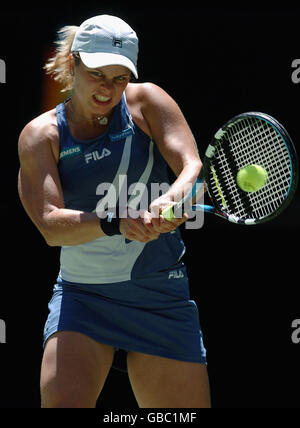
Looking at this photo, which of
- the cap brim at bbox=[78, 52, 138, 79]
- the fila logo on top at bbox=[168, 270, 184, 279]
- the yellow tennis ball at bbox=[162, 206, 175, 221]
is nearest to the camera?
the yellow tennis ball at bbox=[162, 206, 175, 221]

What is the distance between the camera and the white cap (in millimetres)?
3008

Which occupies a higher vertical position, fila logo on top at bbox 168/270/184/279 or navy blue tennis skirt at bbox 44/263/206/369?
fila logo on top at bbox 168/270/184/279

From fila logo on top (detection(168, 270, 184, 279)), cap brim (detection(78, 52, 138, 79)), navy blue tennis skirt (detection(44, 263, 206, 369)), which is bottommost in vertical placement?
navy blue tennis skirt (detection(44, 263, 206, 369))

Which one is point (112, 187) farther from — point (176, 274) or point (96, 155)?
point (176, 274)

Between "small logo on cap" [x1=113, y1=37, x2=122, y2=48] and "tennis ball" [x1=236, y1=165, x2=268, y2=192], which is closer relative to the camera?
"tennis ball" [x1=236, y1=165, x2=268, y2=192]

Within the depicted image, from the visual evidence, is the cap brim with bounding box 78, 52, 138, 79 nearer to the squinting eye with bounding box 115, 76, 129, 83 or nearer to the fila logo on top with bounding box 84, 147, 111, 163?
the squinting eye with bounding box 115, 76, 129, 83

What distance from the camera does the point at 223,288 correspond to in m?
4.89

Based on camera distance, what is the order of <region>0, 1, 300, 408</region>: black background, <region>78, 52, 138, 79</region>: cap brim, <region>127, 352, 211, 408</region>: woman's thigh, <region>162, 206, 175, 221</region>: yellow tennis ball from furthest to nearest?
<region>0, 1, 300, 408</region>: black background < <region>127, 352, 211, 408</region>: woman's thigh < <region>78, 52, 138, 79</region>: cap brim < <region>162, 206, 175, 221</region>: yellow tennis ball

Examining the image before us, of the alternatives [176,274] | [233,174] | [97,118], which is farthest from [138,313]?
[97,118]

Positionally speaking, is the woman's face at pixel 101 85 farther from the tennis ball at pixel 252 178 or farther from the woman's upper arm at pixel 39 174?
the tennis ball at pixel 252 178

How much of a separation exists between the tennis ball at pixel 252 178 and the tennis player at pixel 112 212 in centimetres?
19

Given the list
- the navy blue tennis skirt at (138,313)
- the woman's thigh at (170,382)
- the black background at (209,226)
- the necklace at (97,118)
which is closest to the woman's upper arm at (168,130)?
the necklace at (97,118)

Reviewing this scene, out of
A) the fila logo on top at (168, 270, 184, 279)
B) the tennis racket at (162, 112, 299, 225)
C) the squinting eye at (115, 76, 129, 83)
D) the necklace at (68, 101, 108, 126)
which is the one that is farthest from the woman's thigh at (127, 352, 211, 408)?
the squinting eye at (115, 76, 129, 83)

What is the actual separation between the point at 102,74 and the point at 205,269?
84.9 inches
